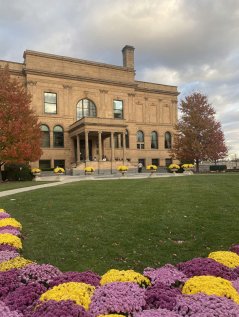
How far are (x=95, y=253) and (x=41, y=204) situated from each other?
620 centimetres

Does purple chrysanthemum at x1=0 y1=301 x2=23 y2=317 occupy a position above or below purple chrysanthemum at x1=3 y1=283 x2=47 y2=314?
above

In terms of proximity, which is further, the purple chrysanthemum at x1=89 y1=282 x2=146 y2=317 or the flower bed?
the purple chrysanthemum at x1=89 y1=282 x2=146 y2=317

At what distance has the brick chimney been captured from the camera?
5856 centimetres

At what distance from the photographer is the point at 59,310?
3.33 metres

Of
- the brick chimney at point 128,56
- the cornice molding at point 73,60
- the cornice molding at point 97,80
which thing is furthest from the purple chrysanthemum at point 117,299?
the brick chimney at point 128,56

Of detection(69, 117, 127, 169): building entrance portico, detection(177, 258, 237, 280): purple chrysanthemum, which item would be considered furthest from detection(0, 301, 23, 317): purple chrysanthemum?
detection(69, 117, 127, 169): building entrance portico

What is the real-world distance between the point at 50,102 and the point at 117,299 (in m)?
48.3

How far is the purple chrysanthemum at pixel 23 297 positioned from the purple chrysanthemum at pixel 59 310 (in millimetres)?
299

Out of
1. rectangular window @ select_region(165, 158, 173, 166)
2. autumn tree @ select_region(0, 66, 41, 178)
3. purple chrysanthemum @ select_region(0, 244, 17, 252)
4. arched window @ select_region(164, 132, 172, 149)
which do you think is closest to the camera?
purple chrysanthemum @ select_region(0, 244, 17, 252)

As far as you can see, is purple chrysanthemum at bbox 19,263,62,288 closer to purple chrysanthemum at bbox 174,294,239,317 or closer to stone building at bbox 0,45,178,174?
purple chrysanthemum at bbox 174,294,239,317

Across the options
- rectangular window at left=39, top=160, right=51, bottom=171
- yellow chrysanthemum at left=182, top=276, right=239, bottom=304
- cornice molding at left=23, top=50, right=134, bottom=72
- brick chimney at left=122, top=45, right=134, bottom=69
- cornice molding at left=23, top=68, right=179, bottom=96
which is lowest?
yellow chrysanthemum at left=182, top=276, right=239, bottom=304

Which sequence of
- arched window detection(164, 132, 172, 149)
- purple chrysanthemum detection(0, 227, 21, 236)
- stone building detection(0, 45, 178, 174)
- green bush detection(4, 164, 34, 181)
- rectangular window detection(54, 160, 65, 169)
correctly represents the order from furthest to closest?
arched window detection(164, 132, 172, 149) → rectangular window detection(54, 160, 65, 169) → stone building detection(0, 45, 178, 174) → green bush detection(4, 164, 34, 181) → purple chrysanthemum detection(0, 227, 21, 236)

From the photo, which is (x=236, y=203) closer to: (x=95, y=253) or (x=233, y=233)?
(x=233, y=233)

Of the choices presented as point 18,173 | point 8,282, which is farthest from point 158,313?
point 18,173
